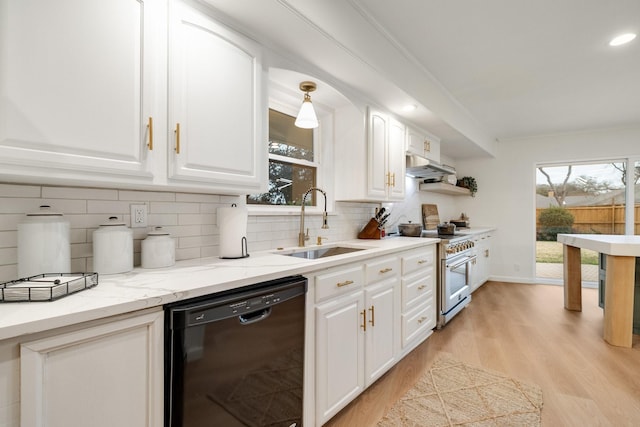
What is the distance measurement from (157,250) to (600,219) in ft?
21.1

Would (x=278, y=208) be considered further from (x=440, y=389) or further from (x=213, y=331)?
(x=440, y=389)

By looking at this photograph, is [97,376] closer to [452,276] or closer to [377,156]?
[377,156]

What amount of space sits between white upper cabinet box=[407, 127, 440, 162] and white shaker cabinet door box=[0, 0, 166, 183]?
2708 millimetres

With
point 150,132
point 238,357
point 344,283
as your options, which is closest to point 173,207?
point 150,132

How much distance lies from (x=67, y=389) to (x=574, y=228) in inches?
259

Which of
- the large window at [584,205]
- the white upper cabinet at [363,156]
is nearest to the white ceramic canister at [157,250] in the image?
the white upper cabinet at [363,156]

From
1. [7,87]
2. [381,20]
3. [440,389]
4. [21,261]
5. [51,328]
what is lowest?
[440,389]

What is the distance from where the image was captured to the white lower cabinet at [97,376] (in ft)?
2.46

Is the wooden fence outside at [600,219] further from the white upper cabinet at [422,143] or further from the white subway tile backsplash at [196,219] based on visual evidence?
the white subway tile backsplash at [196,219]

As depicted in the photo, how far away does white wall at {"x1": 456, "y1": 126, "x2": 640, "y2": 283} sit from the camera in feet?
16.5

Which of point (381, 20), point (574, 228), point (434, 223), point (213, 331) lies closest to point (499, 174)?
point (574, 228)

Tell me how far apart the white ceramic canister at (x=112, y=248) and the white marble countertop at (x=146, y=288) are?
Result: 4cm

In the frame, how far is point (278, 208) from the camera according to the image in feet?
7.51

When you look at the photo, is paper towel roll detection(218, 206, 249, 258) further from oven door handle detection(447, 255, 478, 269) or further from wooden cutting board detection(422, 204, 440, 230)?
wooden cutting board detection(422, 204, 440, 230)
